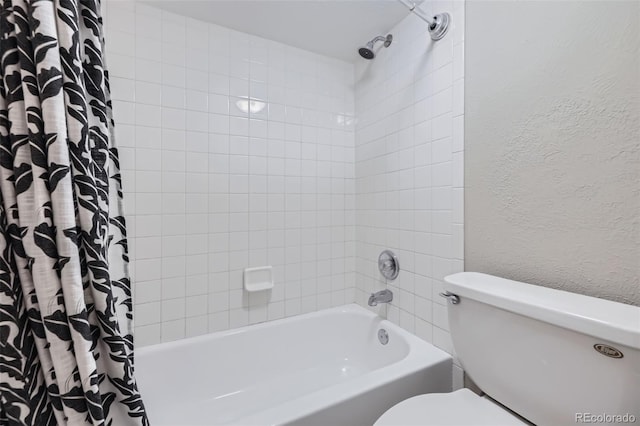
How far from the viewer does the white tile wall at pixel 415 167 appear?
1274 mm

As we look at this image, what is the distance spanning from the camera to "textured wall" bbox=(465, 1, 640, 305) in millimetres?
788

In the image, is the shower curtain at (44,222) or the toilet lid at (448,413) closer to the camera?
the shower curtain at (44,222)

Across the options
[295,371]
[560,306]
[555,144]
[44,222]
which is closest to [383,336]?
[295,371]

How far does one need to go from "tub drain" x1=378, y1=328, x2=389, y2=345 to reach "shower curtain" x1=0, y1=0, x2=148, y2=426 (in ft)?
4.34

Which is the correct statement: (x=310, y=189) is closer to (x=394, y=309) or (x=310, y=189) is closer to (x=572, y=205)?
(x=394, y=309)

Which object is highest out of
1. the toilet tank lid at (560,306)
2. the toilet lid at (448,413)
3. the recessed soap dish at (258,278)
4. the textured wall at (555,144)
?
the textured wall at (555,144)

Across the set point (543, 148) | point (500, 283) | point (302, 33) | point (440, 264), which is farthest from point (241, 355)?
point (302, 33)

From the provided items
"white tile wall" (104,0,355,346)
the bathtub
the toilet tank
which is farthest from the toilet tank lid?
"white tile wall" (104,0,355,346)

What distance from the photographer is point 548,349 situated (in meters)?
0.77

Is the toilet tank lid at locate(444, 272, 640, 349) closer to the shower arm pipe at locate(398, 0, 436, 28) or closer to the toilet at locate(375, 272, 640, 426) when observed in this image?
the toilet at locate(375, 272, 640, 426)

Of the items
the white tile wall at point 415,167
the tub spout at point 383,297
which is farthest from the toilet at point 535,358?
the tub spout at point 383,297

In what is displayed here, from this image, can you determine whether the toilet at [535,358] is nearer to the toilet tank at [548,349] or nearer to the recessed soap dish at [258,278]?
the toilet tank at [548,349]

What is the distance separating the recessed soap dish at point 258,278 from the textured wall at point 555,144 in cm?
107

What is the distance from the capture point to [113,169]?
2.72 feet
